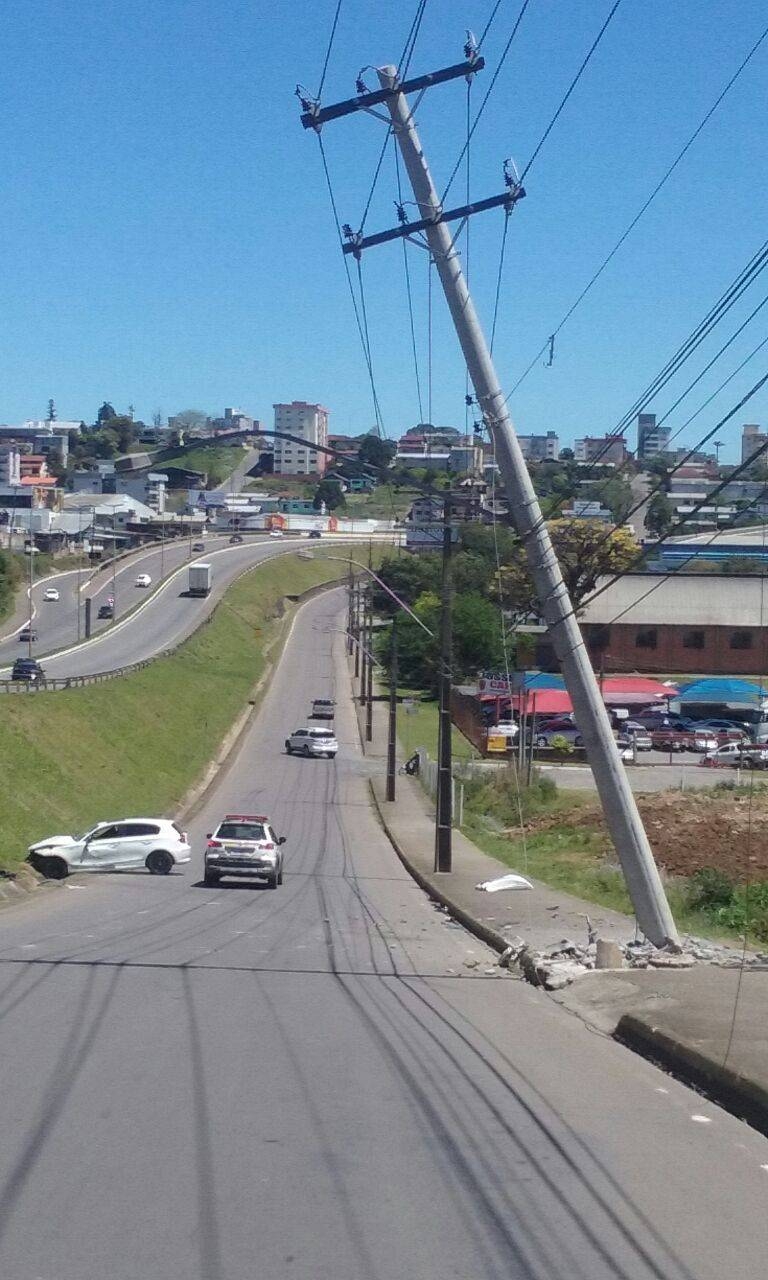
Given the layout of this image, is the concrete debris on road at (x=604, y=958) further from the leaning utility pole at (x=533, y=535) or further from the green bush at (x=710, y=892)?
the green bush at (x=710, y=892)

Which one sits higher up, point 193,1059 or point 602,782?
point 602,782

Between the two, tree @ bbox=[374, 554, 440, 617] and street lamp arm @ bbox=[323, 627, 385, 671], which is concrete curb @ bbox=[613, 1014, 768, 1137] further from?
street lamp arm @ bbox=[323, 627, 385, 671]

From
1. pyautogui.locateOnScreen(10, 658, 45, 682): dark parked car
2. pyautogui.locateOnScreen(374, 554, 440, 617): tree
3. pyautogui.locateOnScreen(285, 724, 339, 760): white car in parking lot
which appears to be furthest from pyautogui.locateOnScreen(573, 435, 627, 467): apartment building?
pyautogui.locateOnScreen(10, 658, 45, 682): dark parked car

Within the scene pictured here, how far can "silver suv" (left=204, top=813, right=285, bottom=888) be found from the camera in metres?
30.4

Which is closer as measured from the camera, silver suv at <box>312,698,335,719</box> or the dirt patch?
the dirt patch

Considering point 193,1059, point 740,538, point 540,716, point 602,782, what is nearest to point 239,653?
point 540,716

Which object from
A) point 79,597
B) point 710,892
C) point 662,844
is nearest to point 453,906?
point 710,892

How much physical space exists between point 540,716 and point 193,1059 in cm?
6909

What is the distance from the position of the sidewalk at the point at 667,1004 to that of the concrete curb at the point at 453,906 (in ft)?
0.16

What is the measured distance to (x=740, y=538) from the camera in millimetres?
131250

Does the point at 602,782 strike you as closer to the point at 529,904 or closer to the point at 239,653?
the point at 529,904

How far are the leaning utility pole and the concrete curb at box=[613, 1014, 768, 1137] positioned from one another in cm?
608

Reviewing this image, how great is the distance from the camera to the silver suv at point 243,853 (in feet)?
99.8

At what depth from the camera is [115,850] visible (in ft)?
105
